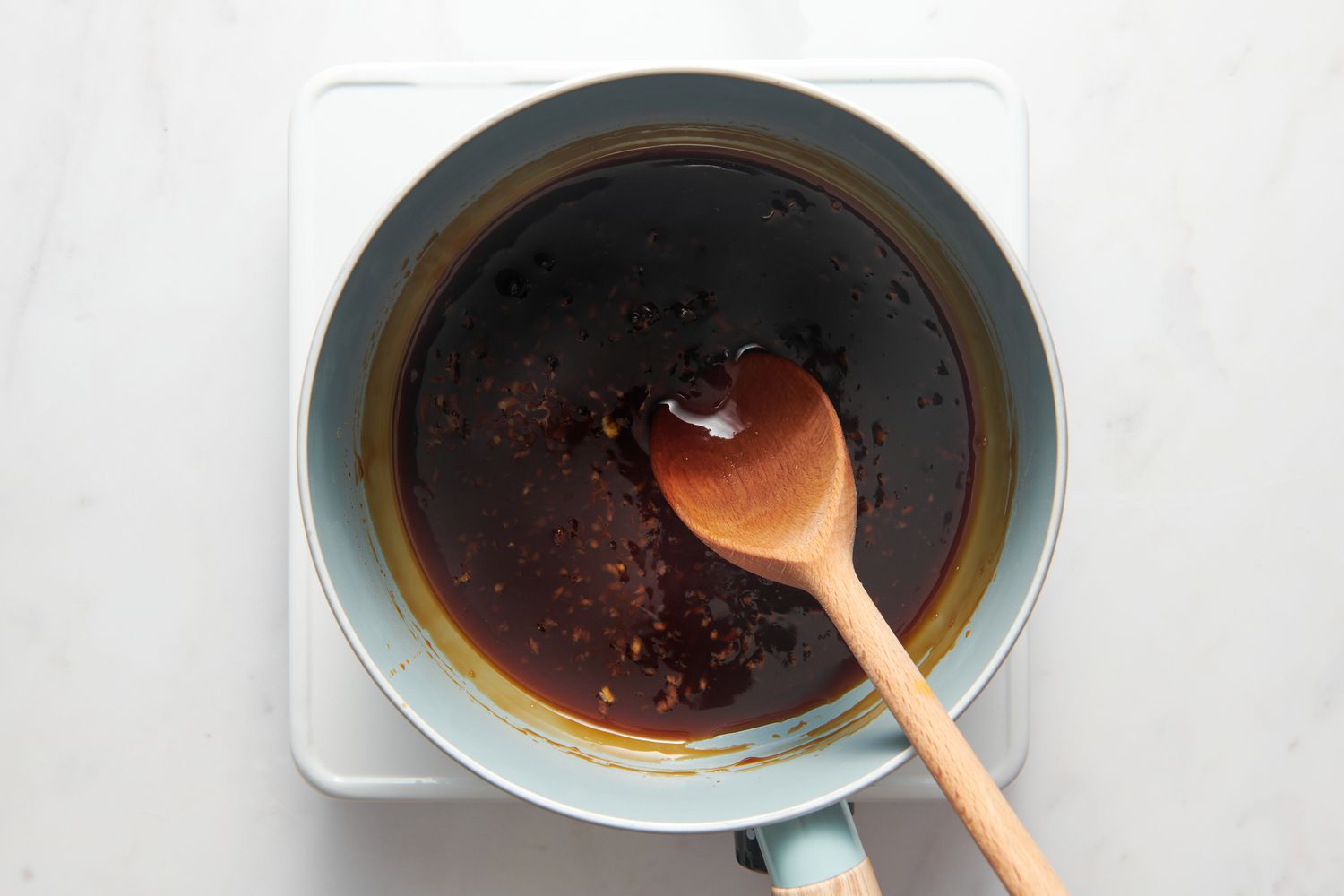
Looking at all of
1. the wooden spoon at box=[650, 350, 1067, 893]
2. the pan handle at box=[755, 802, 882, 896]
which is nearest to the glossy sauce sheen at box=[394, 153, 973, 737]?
the wooden spoon at box=[650, 350, 1067, 893]

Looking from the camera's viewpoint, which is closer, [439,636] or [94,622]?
[439,636]

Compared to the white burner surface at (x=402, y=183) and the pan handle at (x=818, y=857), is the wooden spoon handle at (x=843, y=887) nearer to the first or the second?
the pan handle at (x=818, y=857)

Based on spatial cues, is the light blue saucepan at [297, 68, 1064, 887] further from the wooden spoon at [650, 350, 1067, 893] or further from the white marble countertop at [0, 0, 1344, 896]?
the white marble countertop at [0, 0, 1344, 896]

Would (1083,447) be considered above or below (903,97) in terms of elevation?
below

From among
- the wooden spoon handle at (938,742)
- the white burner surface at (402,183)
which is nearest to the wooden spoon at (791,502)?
the wooden spoon handle at (938,742)

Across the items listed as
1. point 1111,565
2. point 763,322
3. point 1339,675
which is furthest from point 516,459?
point 1339,675

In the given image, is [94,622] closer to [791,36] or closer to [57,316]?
[57,316]

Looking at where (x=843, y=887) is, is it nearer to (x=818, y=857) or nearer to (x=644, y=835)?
(x=818, y=857)
